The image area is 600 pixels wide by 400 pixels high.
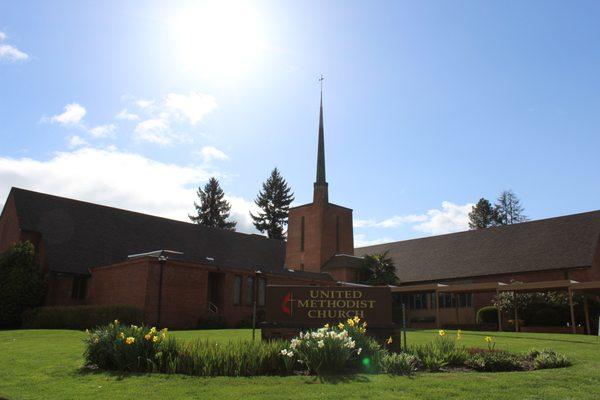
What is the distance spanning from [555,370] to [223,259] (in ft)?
112

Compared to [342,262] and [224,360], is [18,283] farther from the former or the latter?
[224,360]

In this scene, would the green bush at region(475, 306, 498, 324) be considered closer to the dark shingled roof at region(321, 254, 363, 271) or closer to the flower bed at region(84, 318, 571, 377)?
the dark shingled roof at region(321, 254, 363, 271)

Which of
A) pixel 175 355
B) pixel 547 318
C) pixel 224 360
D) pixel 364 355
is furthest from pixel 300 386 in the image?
pixel 547 318

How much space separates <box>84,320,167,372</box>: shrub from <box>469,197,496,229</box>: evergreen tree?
77877mm

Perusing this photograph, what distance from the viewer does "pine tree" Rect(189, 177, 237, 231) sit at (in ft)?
253

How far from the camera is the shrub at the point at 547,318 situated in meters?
31.1

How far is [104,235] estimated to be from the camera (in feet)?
127

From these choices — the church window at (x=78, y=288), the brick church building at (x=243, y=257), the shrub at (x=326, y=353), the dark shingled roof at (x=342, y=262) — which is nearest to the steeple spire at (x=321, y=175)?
the brick church building at (x=243, y=257)

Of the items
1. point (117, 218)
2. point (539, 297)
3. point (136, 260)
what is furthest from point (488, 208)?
point (136, 260)

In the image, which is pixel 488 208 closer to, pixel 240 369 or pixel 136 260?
pixel 136 260

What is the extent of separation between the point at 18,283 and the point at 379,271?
26414 mm

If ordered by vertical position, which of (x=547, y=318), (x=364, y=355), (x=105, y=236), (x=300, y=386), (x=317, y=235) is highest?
(x=317, y=235)

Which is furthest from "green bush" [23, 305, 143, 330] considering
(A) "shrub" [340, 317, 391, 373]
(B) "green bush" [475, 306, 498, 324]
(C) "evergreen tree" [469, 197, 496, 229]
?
(C) "evergreen tree" [469, 197, 496, 229]

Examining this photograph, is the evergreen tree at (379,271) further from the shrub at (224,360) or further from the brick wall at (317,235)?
the shrub at (224,360)
